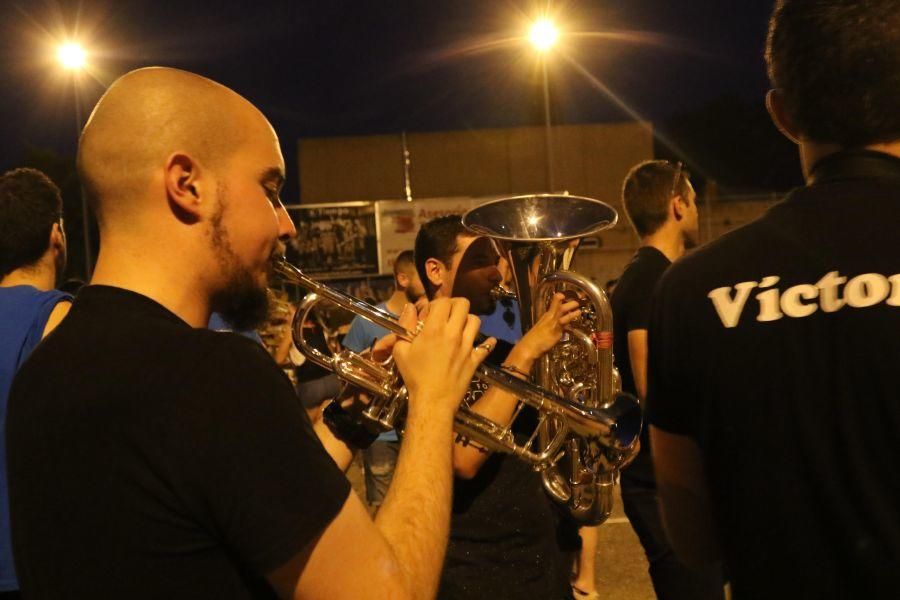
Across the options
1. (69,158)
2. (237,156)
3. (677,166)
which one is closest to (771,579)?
(237,156)

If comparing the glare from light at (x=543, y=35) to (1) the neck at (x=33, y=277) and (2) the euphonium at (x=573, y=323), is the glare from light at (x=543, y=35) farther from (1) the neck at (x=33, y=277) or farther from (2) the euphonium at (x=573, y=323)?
(1) the neck at (x=33, y=277)

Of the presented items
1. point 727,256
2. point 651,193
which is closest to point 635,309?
point 651,193

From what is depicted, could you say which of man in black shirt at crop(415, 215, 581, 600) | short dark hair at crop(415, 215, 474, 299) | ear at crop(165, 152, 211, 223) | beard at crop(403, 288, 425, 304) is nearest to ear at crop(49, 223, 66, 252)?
short dark hair at crop(415, 215, 474, 299)

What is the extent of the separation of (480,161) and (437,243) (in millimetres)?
19896

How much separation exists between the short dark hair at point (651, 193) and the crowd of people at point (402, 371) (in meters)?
2.39

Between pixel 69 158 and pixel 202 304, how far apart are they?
1629 inches

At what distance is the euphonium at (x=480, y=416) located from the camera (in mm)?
2279

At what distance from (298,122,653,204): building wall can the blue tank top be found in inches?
781

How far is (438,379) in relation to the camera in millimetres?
1703

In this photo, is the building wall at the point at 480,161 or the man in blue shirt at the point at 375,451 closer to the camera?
the man in blue shirt at the point at 375,451

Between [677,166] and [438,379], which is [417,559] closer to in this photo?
[438,379]

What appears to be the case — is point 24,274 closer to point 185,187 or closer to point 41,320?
point 41,320

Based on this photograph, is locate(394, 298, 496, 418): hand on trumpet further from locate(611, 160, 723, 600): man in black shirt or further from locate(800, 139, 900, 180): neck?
locate(611, 160, 723, 600): man in black shirt

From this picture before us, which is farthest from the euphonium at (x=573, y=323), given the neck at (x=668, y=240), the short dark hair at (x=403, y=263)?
the short dark hair at (x=403, y=263)
